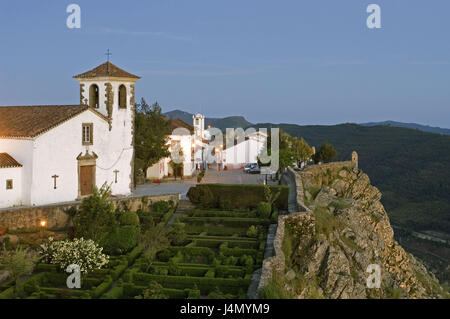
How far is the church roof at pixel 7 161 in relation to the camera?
26531 millimetres

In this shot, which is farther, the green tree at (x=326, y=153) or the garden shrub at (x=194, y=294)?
the green tree at (x=326, y=153)

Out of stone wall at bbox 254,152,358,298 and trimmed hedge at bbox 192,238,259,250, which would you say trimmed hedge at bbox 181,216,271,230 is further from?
trimmed hedge at bbox 192,238,259,250

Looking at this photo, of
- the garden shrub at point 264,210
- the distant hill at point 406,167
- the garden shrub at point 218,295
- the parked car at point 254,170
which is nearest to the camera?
the garden shrub at point 218,295

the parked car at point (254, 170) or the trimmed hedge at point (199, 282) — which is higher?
the parked car at point (254, 170)

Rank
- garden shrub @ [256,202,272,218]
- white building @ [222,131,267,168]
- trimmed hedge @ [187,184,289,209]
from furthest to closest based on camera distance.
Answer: white building @ [222,131,267,168] → trimmed hedge @ [187,184,289,209] → garden shrub @ [256,202,272,218]

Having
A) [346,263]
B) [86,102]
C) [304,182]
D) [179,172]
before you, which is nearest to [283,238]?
[346,263]

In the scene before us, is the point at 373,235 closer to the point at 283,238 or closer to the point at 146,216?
the point at 283,238

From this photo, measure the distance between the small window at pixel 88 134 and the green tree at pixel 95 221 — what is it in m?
7.39

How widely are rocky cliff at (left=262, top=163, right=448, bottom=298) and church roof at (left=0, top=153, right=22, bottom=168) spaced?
50.9ft

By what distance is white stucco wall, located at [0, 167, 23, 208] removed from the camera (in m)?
26.4

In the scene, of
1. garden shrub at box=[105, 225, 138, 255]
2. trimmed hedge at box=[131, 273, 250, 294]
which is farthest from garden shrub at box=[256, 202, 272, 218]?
trimmed hedge at box=[131, 273, 250, 294]

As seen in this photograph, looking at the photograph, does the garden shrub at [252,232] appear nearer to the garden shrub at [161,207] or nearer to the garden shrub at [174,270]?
the garden shrub at [174,270]

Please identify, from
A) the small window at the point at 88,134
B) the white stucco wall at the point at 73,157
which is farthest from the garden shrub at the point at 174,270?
the small window at the point at 88,134
